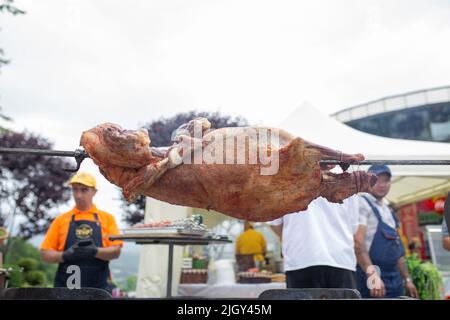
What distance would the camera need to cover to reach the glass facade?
18.0 metres

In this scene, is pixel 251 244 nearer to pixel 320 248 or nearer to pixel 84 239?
pixel 84 239

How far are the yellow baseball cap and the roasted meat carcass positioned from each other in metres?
2.01

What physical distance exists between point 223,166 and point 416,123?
18527mm

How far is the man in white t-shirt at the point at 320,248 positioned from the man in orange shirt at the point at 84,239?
1.64 metres

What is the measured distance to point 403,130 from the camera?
61.1ft

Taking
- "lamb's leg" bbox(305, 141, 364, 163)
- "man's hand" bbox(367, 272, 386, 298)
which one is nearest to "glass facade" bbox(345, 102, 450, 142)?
"man's hand" bbox(367, 272, 386, 298)

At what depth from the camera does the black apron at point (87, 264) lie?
12.4ft

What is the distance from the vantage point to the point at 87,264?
3848mm

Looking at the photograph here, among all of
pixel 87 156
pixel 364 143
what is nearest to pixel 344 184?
pixel 87 156

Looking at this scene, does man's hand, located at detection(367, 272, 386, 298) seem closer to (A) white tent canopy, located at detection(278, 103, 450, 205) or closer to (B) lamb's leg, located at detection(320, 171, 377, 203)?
(B) lamb's leg, located at detection(320, 171, 377, 203)

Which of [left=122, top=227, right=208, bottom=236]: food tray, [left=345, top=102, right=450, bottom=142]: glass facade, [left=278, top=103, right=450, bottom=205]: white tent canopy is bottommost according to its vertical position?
[left=122, top=227, right=208, bottom=236]: food tray

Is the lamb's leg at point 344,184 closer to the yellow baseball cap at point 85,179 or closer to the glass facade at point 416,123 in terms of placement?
the yellow baseball cap at point 85,179

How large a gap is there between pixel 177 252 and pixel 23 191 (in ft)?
17.3
